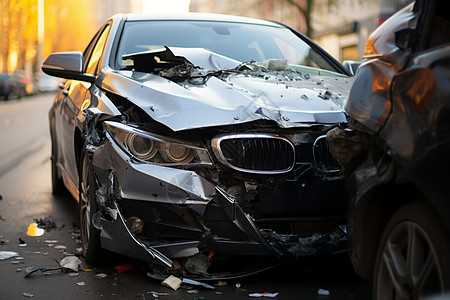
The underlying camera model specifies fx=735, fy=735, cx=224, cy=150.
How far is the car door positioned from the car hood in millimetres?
381

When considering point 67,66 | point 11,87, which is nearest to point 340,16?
point 11,87

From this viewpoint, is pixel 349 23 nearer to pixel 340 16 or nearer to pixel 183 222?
pixel 340 16

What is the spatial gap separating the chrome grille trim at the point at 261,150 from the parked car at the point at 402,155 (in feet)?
2.37

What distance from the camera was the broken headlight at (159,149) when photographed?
421 cm

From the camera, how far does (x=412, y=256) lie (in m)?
2.87

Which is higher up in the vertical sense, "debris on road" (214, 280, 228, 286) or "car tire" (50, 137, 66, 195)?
"debris on road" (214, 280, 228, 286)

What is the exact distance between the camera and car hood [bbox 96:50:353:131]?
4.28 meters

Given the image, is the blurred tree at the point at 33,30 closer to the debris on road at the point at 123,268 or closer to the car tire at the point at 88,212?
the car tire at the point at 88,212

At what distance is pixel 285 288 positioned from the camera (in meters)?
4.29

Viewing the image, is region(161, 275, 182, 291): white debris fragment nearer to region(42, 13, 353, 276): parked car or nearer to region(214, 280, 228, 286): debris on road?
region(42, 13, 353, 276): parked car

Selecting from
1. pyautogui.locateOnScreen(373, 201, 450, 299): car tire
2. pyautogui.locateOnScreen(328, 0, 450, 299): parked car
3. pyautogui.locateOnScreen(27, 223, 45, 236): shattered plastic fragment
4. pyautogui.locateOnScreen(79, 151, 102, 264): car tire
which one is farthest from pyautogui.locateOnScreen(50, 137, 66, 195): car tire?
pyautogui.locateOnScreen(373, 201, 450, 299): car tire

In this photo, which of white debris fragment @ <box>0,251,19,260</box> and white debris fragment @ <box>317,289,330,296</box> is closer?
white debris fragment @ <box>317,289,330,296</box>

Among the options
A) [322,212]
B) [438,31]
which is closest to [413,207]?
[438,31]

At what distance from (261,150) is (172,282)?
921mm
